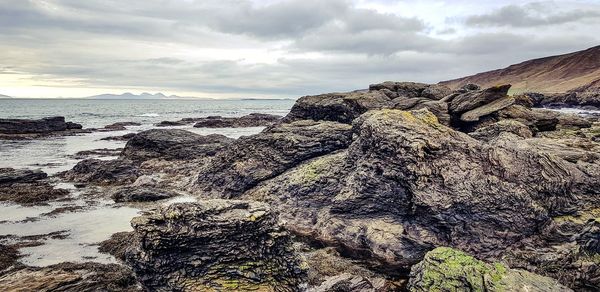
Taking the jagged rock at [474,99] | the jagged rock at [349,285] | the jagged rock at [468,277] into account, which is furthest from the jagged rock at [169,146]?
the jagged rock at [468,277]

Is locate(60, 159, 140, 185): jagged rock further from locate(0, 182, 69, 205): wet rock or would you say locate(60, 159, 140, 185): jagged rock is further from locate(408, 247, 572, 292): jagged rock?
locate(408, 247, 572, 292): jagged rock

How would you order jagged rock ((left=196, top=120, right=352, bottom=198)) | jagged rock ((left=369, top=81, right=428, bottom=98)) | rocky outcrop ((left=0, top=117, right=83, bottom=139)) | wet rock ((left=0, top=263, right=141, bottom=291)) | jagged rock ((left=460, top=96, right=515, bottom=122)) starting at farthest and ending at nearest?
rocky outcrop ((left=0, top=117, right=83, bottom=139)) < jagged rock ((left=369, top=81, right=428, bottom=98)) < jagged rock ((left=460, top=96, right=515, bottom=122)) < jagged rock ((left=196, top=120, right=352, bottom=198)) < wet rock ((left=0, top=263, right=141, bottom=291))

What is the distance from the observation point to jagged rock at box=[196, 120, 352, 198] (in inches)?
710

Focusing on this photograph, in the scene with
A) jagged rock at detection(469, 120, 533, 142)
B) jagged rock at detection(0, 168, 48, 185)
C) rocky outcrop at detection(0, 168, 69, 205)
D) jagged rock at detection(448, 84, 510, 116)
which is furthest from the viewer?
jagged rock at detection(448, 84, 510, 116)

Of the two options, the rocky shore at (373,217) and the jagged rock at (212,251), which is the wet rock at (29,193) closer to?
the rocky shore at (373,217)

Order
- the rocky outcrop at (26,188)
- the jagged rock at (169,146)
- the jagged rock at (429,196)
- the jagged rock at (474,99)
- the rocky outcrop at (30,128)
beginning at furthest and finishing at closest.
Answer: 1. the rocky outcrop at (30,128)
2. the jagged rock at (169,146)
3. the jagged rock at (474,99)
4. the rocky outcrop at (26,188)
5. the jagged rock at (429,196)

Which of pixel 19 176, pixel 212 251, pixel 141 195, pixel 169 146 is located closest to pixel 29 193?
pixel 19 176

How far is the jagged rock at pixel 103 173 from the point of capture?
22.7m

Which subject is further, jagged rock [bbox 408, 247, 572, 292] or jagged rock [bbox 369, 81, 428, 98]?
jagged rock [bbox 369, 81, 428, 98]

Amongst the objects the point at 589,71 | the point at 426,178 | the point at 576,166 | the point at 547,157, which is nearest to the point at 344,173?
the point at 426,178

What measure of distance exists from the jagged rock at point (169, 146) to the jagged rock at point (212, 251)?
1905 cm

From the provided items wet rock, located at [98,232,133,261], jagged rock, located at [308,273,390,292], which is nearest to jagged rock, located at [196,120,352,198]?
wet rock, located at [98,232,133,261]

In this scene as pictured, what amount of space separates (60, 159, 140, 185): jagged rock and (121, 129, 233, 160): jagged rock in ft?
13.3

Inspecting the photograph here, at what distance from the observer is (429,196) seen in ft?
40.1
